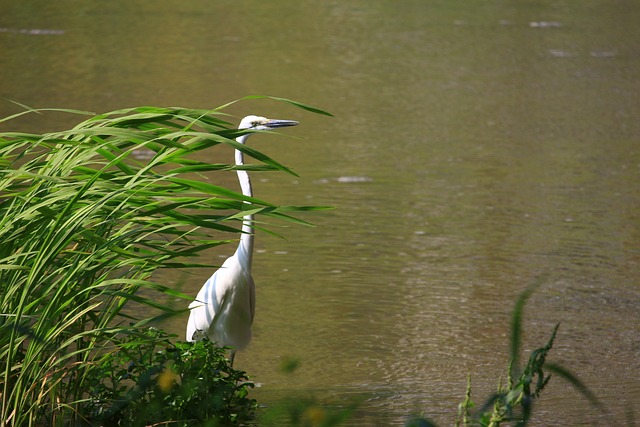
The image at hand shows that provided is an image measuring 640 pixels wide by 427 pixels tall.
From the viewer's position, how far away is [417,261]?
5.37 meters

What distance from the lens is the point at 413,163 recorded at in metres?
7.29

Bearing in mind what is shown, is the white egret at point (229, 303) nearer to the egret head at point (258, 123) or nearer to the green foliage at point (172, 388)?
the egret head at point (258, 123)

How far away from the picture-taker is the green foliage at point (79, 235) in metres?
2.71

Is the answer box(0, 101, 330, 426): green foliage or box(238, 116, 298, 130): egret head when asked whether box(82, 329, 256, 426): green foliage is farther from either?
box(238, 116, 298, 130): egret head

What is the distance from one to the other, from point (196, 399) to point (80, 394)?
0.31 meters

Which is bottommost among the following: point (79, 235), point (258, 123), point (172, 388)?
point (172, 388)

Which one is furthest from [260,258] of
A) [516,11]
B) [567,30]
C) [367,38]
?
[516,11]

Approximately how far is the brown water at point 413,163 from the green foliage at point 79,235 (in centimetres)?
90

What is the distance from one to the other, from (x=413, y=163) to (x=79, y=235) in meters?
4.57

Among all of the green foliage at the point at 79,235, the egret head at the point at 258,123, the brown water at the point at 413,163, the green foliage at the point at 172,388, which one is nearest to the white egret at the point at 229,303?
the brown water at the point at 413,163

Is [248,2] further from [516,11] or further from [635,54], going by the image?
[635,54]

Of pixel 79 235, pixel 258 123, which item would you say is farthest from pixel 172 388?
pixel 258 123

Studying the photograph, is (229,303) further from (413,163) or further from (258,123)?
(413,163)

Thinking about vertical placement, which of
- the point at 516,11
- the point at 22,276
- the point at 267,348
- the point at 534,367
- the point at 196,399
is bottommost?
the point at 516,11
